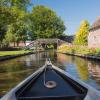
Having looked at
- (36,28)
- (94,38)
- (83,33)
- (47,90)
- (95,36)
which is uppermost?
(36,28)

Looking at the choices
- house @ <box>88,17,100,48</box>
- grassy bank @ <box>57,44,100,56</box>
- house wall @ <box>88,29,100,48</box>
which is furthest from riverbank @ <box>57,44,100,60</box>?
house @ <box>88,17,100,48</box>

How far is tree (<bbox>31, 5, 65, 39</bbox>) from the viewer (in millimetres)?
118375

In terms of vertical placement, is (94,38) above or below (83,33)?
below

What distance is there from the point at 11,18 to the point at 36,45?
63.7m

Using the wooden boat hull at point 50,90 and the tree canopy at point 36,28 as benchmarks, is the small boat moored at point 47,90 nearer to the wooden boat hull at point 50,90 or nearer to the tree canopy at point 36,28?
the wooden boat hull at point 50,90

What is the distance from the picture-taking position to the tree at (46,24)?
388ft

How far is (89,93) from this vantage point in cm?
691

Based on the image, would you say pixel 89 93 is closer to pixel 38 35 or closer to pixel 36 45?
pixel 36 45

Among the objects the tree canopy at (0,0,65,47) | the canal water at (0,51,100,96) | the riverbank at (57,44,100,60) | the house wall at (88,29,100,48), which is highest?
the tree canopy at (0,0,65,47)

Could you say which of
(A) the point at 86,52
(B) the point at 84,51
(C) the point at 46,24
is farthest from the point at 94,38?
(C) the point at 46,24

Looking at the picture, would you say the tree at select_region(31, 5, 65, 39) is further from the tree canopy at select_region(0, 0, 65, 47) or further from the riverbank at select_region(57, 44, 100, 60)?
the riverbank at select_region(57, 44, 100, 60)

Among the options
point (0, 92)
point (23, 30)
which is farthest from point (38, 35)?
point (0, 92)

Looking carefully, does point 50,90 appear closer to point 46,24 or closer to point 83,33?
point 83,33

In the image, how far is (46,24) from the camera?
4729 inches
